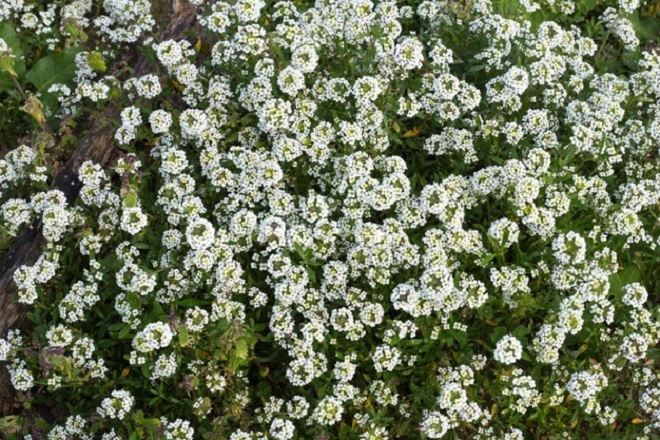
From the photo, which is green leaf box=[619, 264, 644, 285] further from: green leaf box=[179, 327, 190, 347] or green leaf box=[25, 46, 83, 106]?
green leaf box=[25, 46, 83, 106]

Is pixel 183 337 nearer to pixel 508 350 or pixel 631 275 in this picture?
pixel 508 350

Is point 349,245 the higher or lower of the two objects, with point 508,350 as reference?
higher

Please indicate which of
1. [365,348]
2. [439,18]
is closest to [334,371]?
[365,348]

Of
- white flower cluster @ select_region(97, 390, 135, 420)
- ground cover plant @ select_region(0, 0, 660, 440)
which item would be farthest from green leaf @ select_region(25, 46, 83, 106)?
white flower cluster @ select_region(97, 390, 135, 420)

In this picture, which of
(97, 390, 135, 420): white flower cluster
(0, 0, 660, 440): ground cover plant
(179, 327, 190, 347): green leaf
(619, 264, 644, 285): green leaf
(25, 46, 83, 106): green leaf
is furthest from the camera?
(25, 46, 83, 106): green leaf

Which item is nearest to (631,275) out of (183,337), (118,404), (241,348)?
(241,348)
